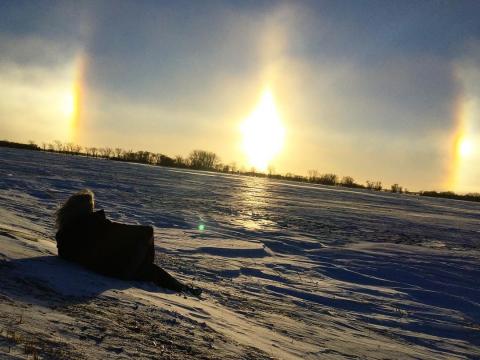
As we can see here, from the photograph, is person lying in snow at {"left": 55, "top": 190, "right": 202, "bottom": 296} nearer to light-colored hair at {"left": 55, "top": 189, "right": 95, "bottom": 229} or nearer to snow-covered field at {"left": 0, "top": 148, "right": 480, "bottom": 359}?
light-colored hair at {"left": 55, "top": 189, "right": 95, "bottom": 229}

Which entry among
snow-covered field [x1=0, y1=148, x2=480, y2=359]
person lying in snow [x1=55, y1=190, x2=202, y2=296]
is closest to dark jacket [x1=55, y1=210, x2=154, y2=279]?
person lying in snow [x1=55, y1=190, x2=202, y2=296]

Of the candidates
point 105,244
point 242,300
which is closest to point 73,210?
point 105,244

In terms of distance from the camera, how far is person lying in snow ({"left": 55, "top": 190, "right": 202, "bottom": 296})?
6.57 m

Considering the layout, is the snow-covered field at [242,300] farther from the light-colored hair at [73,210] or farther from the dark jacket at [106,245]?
the light-colored hair at [73,210]

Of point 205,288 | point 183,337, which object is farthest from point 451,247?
point 183,337

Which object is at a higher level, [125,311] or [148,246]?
[148,246]

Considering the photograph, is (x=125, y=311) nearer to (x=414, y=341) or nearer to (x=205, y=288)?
(x=205, y=288)

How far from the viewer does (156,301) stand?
5.76m

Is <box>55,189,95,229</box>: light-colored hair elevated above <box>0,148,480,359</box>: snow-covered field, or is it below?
above

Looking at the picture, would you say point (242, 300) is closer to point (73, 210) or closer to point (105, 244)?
point (105, 244)

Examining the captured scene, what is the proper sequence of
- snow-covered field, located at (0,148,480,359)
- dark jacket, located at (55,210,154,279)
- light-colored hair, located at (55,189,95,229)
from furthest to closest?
light-colored hair, located at (55,189,95,229), dark jacket, located at (55,210,154,279), snow-covered field, located at (0,148,480,359)

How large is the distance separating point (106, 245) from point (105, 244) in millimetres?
29

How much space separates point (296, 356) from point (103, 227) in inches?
142

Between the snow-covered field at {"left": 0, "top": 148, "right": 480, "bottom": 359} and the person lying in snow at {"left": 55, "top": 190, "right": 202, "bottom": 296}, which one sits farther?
the person lying in snow at {"left": 55, "top": 190, "right": 202, "bottom": 296}
